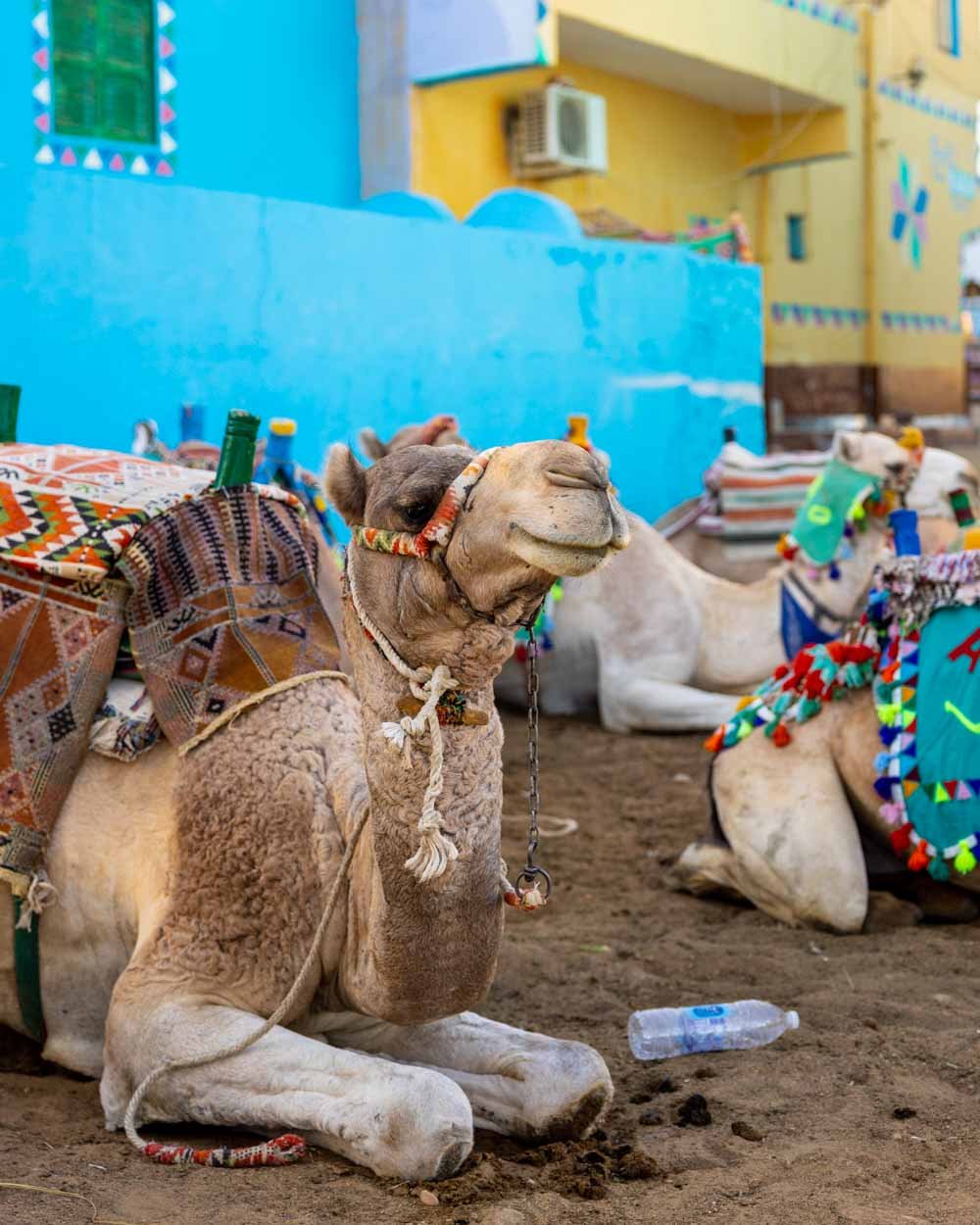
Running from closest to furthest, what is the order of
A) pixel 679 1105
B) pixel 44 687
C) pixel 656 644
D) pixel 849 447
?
pixel 679 1105, pixel 44 687, pixel 849 447, pixel 656 644

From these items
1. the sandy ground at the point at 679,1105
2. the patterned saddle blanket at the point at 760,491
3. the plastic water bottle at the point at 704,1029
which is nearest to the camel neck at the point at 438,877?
the sandy ground at the point at 679,1105

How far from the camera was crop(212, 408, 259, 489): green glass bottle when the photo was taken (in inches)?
149

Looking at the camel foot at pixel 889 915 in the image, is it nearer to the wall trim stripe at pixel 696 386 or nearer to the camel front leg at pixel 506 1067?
the camel front leg at pixel 506 1067

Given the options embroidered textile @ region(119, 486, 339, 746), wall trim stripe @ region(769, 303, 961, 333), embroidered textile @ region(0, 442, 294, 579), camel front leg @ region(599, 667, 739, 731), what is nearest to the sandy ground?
embroidered textile @ region(119, 486, 339, 746)

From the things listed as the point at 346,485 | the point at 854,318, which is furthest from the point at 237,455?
the point at 854,318

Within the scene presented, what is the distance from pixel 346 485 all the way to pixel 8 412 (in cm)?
177

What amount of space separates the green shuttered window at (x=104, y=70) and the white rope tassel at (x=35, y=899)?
748 centimetres

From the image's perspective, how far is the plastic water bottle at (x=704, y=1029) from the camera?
3.72m

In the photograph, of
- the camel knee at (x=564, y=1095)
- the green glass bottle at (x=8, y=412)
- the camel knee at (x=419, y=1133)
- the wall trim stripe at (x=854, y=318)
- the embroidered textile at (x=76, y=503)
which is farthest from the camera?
the wall trim stripe at (x=854, y=318)

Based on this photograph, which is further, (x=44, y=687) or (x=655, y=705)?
(x=655, y=705)

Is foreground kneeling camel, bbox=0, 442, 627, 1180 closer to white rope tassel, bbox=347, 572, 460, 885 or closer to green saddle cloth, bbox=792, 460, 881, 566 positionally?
white rope tassel, bbox=347, 572, 460, 885

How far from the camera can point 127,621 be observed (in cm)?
373

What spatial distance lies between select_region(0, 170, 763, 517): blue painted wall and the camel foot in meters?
4.52

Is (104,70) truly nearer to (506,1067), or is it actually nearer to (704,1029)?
(704,1029)
